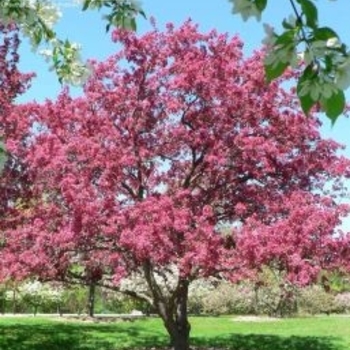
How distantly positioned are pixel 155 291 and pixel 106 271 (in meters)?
1.15

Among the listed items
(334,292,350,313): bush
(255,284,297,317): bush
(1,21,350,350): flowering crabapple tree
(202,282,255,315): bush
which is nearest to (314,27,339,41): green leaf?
(1,21,350,350): flowering crabapple tree

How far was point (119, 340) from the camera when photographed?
17281 millimetres

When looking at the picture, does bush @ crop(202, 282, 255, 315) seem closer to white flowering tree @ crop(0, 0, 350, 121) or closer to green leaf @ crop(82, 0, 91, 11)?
green leaf @ crop(82, 0, 91, 11)

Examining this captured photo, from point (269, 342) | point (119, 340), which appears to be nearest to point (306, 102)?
point (119, 340)

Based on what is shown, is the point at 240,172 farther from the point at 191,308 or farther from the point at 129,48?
the point at 191,308

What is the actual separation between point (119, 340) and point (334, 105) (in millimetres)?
16262

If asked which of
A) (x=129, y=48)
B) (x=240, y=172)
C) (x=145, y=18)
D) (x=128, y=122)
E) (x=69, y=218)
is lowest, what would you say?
(x=145, y=18)

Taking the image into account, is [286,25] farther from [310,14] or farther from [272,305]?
[272,305]

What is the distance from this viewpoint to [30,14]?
3.29 m

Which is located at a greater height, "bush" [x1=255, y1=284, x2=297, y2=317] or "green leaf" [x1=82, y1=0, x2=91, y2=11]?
"bush" [x1=255, y1=284, x2=297, y2=317]

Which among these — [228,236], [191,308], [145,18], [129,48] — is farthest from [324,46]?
[191,308]

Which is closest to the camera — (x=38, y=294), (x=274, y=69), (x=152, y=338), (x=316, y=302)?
(x=274, y=69)

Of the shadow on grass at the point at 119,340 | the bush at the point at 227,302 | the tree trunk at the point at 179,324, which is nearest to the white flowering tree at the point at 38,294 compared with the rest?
the bush at the point at 227,302

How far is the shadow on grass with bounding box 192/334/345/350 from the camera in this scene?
16250 mm
